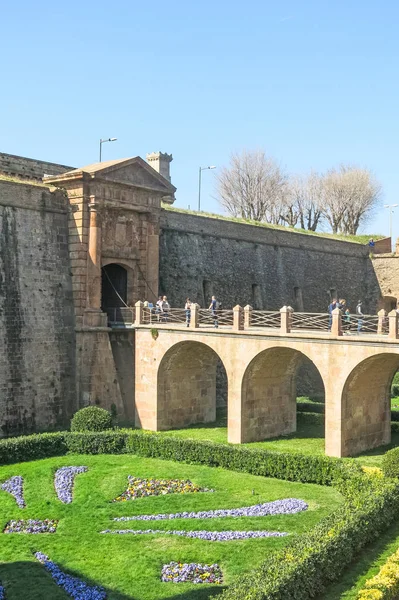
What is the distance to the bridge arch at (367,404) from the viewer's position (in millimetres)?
20938

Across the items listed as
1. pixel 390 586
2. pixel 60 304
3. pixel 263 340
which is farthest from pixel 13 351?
pixel 390 586

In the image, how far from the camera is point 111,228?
88.0 ft

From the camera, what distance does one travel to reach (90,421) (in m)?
22.7

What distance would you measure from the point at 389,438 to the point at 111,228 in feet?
40.9

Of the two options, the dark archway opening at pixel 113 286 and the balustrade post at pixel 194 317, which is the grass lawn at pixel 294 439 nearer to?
the balustrade post at pixel 194 317

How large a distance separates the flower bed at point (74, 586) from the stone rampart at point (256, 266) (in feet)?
59.2

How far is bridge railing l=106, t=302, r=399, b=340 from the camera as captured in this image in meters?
20.8

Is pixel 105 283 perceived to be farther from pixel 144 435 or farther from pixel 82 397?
pixel 144 435

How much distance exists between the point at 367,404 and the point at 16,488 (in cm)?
1079

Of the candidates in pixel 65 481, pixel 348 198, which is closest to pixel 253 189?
pixel 348 198

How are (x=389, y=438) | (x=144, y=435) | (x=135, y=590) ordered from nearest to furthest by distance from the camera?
(x=135, y=590) → (x=144, y=435) → (x=389, y=438)

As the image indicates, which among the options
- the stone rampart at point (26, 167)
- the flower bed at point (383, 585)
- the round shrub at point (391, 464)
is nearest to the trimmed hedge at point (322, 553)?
the flower bed at point (383, 585)

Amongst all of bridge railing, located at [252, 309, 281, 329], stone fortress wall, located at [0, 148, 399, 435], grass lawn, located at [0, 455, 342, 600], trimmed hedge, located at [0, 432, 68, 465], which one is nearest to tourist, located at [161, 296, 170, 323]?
stone fortress wall, located at [0, 148, 399, 435]

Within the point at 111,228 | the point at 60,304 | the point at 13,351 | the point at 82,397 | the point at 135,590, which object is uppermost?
the point at 111,228
